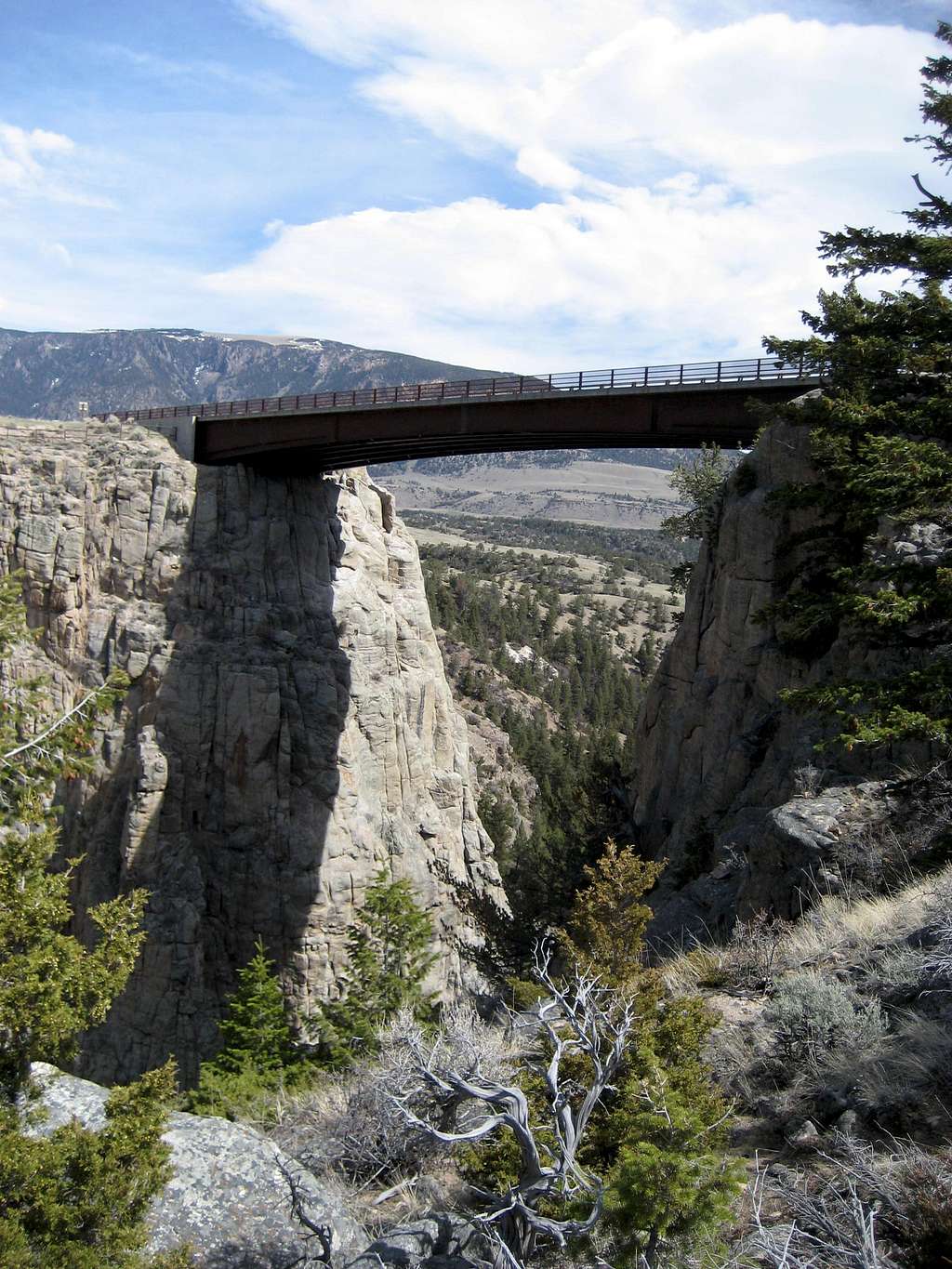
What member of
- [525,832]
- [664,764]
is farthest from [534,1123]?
[525,832]

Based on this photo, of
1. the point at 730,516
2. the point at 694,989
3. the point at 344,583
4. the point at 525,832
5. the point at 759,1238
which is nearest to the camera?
the point at 759,1238

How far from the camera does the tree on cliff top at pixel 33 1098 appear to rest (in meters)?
6.63

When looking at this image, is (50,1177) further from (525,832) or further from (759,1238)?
(525,832)

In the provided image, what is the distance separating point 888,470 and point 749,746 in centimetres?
973

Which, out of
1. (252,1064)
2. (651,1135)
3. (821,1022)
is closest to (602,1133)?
(651,1135)

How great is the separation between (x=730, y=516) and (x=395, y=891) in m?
12.0

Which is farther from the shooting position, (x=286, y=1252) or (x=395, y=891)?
(x=395, y=891)

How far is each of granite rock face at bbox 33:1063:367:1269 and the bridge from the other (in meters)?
20.5

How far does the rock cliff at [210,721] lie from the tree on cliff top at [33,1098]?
2455cm

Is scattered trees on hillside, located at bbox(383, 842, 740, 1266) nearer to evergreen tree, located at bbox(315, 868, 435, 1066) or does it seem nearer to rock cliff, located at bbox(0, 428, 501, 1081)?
evergreen tree, located at bbox(315, 868, 435, 1066)

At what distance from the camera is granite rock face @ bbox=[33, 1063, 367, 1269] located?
302 inches

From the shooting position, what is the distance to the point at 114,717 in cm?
3353

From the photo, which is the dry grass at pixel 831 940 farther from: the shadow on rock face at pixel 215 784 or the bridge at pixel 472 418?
the shadow on rock face at pixel 215 784

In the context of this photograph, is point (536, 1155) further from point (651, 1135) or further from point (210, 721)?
point (210, 721)
